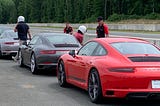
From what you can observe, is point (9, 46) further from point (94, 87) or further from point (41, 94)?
point (94, 87)

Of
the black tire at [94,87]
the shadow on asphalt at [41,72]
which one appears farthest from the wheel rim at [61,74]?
the shadow on asphalt at [41,72]

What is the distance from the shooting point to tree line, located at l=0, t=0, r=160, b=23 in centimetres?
9556

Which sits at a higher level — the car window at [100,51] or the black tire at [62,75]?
the car window at [100,51]

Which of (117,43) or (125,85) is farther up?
(117,43)

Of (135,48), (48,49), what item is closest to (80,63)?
(135,48)

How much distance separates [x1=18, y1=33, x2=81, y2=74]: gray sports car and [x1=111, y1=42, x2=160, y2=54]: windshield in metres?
4.49

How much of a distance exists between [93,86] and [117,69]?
2.97 feet

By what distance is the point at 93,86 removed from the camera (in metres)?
8.98

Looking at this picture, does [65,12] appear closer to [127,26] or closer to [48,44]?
[127,26]

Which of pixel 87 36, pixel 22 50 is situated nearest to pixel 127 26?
pixel 87 36

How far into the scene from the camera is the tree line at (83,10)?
9556cm

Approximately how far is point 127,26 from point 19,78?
5228 cm

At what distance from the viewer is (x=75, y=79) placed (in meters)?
10.2

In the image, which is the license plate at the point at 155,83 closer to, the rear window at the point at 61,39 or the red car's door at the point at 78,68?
the red car's door at the point at 78,68
